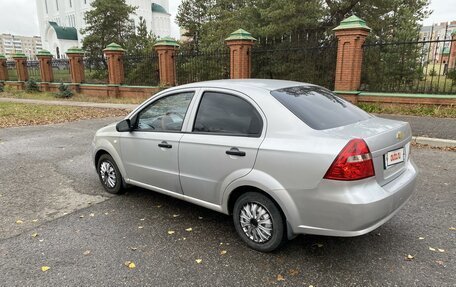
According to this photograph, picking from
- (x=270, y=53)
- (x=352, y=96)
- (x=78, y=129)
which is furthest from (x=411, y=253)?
(x=270, y=53)

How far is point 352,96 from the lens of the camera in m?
11.3

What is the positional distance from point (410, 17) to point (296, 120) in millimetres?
19233

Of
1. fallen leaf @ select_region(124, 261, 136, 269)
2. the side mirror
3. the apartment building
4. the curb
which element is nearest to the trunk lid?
fallen leaf @ select_region(124, 261, 136, 269)

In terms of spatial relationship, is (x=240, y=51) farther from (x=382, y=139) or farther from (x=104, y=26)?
(x=104, y=26)

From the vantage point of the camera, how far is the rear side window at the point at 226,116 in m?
3.17

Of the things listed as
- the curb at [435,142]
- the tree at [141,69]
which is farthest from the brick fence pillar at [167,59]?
the curb at [435,142]

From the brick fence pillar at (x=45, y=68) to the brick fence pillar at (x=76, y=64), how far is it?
3.08m

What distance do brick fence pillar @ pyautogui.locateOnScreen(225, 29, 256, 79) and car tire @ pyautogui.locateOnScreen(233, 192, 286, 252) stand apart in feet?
37.1

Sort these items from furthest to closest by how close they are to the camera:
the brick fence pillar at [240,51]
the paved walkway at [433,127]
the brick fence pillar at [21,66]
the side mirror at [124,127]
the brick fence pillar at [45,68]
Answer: the brick fence pillar at [21,66] < the brick fence pillar at [45,68] < the brick fence pillar at [240,51] < the paved walkway at [433,127] < the side mirror at [124,127]

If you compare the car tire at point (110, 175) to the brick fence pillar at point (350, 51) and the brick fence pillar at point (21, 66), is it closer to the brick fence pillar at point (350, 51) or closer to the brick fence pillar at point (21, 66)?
the brick fence pillar at point (350, 51)

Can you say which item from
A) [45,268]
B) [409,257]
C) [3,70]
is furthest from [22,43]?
[409,257]

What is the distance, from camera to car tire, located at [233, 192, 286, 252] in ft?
9.88

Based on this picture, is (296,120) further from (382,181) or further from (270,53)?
(270,53)

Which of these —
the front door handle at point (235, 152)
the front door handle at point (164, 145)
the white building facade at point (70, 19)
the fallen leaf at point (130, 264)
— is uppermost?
the white building facade at point (70, 19)
